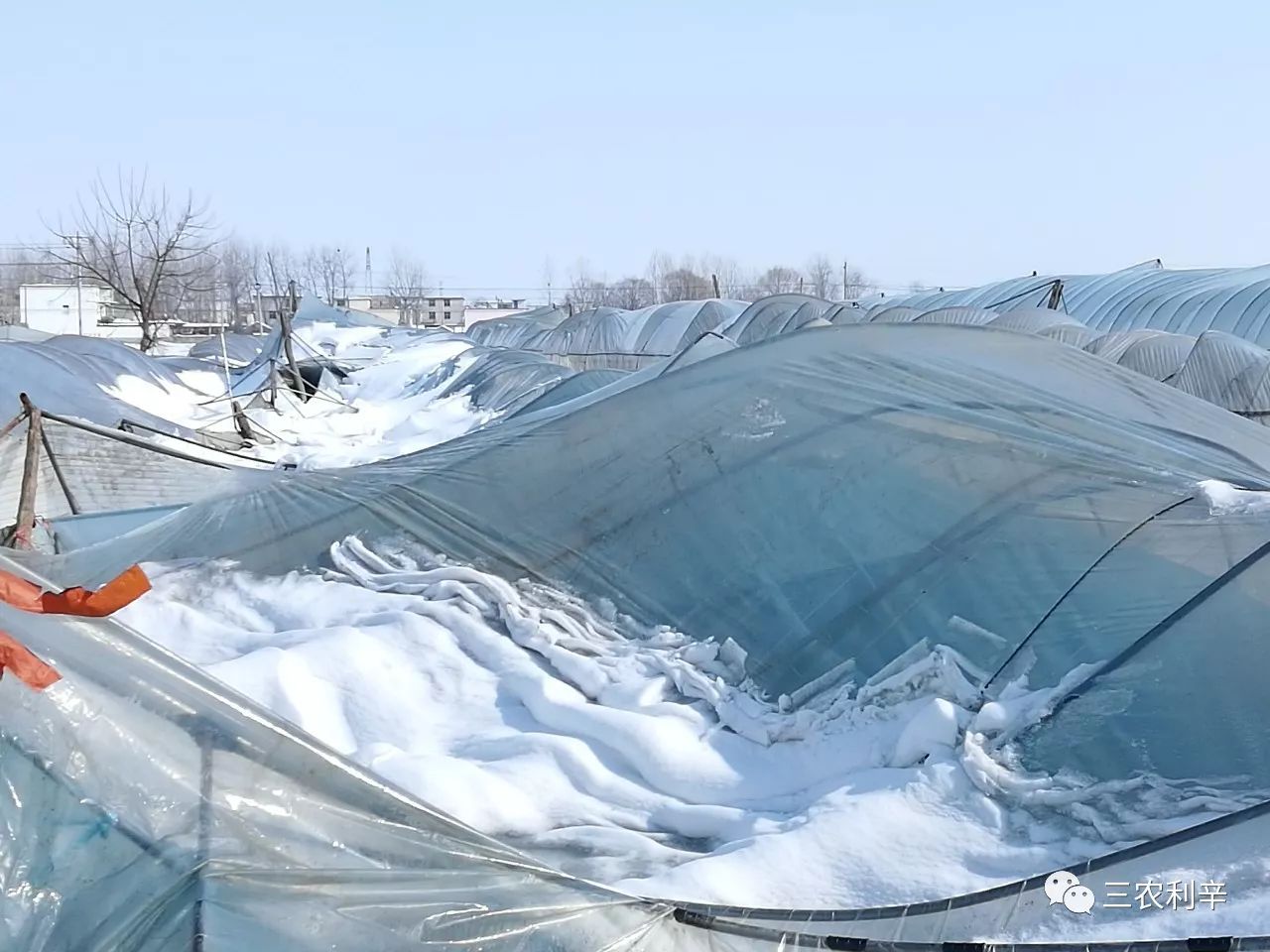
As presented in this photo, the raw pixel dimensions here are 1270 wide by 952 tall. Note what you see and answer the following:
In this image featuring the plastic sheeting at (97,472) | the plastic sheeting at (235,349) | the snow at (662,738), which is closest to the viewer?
the snow at (662,738)

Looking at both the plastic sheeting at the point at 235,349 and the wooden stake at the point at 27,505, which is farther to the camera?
the plastic sheeting at the point at 235,349

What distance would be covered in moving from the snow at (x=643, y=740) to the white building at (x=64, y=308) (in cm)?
4416

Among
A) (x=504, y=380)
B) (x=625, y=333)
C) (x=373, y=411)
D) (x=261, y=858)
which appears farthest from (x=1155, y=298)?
(x=261, y=858)

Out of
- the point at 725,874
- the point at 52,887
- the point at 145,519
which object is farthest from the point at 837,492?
the point at 145,519

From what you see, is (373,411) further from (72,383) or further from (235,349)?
(235,349)

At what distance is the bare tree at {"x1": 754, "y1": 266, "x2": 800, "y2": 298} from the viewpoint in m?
62.8

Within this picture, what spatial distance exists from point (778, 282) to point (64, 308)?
36.9 m

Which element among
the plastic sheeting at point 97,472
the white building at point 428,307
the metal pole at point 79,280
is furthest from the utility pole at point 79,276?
the plastic sheeting at point 97,472

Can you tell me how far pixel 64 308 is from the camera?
4931cm

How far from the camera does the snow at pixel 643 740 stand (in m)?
2.72

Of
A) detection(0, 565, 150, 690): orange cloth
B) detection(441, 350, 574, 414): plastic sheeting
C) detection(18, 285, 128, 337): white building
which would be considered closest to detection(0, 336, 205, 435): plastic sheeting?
detection(441, 350, 574, 414): plastic sheeting

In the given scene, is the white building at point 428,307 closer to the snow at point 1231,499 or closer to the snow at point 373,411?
the snow at point 373,411

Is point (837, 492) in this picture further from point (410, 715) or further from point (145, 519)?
point (145, 519)

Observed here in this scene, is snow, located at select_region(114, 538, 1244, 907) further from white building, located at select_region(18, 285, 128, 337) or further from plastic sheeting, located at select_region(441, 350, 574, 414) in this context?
white building, located at select_region(18, 285, 128, 337)
